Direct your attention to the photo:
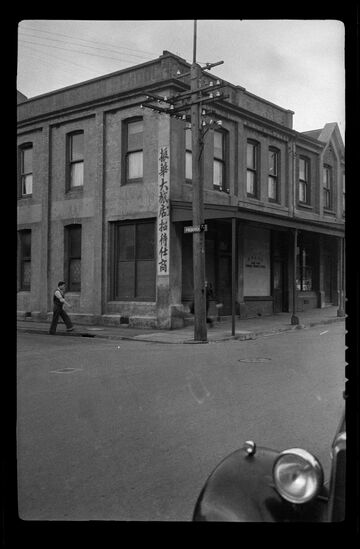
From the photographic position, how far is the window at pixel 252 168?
762 inches

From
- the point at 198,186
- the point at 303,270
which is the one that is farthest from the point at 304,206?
the point at 198,186

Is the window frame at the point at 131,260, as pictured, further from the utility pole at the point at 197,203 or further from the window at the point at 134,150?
the utility pole at the point at 197,203

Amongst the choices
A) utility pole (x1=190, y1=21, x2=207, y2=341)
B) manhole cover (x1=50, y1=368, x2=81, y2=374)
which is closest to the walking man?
manhole cover (x1=50, y1=368, x2=81, y2=374)

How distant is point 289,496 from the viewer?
1678 mm

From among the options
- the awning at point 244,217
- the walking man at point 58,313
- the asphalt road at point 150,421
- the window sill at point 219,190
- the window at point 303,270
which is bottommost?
the asphalt road at point 150,421

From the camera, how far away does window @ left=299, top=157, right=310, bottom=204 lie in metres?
21.8

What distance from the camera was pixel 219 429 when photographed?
5.02m

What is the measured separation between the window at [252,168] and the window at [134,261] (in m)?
4.86

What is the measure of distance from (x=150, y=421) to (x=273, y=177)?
16.7m

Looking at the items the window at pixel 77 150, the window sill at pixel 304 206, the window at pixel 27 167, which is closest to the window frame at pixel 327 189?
the window sill at pixel 304 206

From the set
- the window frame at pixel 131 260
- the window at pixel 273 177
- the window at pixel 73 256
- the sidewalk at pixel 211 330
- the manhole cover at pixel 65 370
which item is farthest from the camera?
the window at pixel 273 177

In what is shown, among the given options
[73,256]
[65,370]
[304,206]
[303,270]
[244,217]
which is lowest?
[65,370]

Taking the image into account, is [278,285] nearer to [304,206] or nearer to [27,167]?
[304,206]
